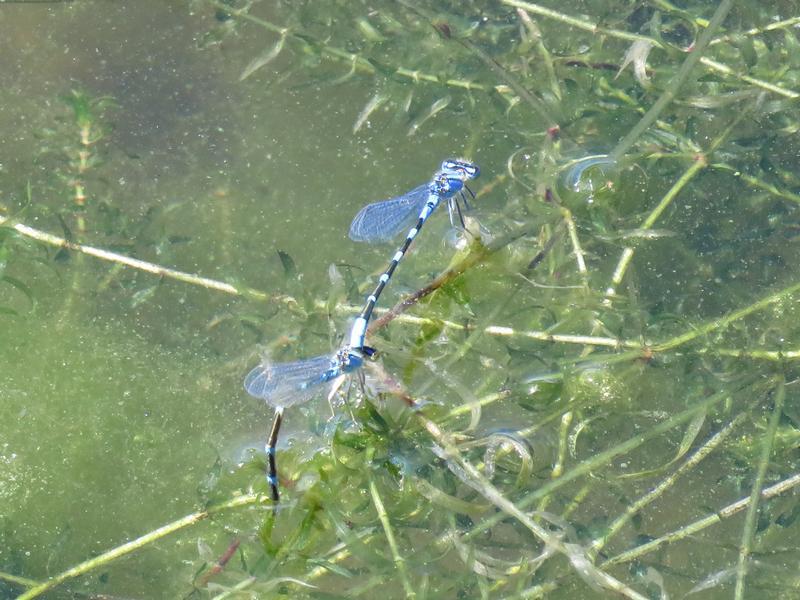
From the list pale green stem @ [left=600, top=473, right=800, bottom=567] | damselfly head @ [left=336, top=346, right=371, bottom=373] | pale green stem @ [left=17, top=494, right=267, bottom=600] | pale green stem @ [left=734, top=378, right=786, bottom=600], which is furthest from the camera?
pale green stem @ [left=600, top=473, right=800, bottom=567]

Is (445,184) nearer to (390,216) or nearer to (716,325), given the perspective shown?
(390,216)

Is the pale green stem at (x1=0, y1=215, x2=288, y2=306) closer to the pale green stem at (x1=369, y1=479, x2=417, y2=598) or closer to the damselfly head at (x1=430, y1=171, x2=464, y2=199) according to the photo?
the damselfly head at (x1=430, y1=171, x2=464, y2=199)

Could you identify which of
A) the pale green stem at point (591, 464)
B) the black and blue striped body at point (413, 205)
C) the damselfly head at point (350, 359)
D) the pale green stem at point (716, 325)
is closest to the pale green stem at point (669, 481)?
the pale green stem at point (591, 464)

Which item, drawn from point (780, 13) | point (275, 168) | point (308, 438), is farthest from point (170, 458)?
point (780, 13)

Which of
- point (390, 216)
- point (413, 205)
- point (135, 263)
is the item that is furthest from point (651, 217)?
point (135, 263)

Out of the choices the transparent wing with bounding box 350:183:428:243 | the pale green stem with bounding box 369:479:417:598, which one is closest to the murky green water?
the pale green stem with bounding box 369:479:417:598

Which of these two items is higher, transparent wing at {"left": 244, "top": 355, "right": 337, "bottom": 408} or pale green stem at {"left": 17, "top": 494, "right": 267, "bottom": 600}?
transparent wing at {"left": 244, "top": 355, "right": 337, "bottom": 408}
